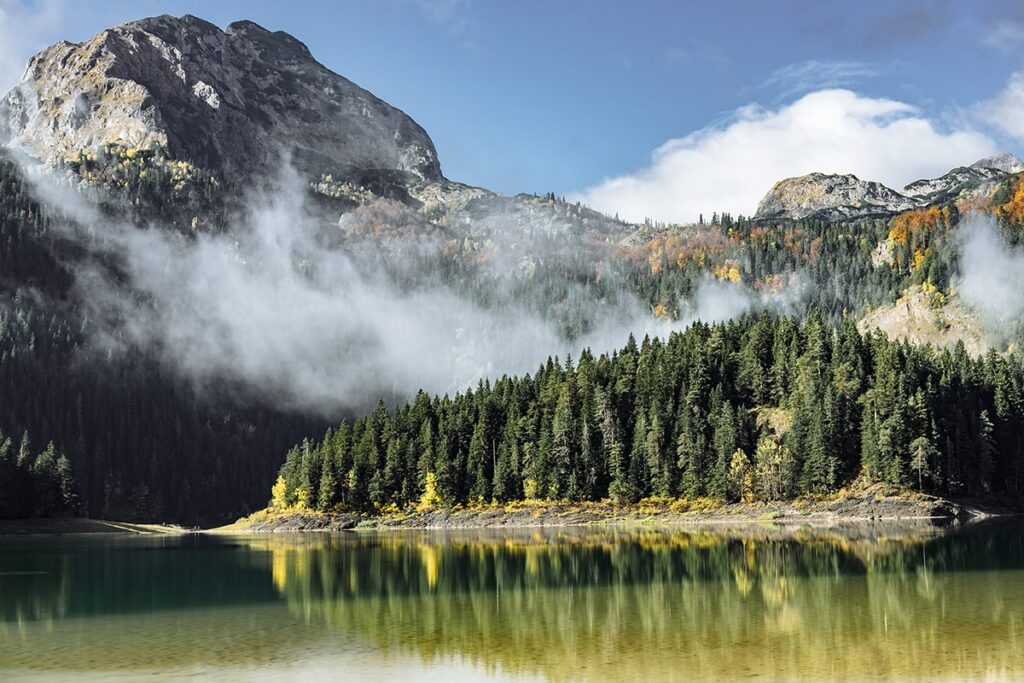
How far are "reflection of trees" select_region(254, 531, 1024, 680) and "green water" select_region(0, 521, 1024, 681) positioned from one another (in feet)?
0.54

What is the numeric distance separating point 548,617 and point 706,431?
11299 centimetres

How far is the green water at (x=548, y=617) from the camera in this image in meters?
31.8

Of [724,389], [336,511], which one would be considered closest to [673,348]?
[724,389]

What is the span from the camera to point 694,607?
44.6 meters

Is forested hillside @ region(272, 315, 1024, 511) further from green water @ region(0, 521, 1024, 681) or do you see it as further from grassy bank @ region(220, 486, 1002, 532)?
green water @ region(0, 521, 1024, 681)

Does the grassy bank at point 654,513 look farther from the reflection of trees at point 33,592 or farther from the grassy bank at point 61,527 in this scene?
the reflection of trees at point 33,592

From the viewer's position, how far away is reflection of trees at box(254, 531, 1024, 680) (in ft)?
105

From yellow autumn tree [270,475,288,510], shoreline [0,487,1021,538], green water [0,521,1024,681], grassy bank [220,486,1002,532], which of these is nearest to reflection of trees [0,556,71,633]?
green water [0,521,1024,681]

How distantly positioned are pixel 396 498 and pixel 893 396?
8814cm

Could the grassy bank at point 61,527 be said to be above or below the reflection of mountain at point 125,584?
below

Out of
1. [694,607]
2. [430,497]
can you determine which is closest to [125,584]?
[694,607]

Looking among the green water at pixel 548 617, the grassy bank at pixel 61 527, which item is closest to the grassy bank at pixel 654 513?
the grassy bank at pixel 61 527

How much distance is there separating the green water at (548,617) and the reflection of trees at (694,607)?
165 millimetres

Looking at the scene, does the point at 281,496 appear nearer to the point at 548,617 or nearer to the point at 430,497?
the point at 430,497
